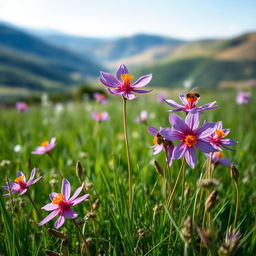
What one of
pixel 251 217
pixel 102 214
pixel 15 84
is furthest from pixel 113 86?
pixel 15 84

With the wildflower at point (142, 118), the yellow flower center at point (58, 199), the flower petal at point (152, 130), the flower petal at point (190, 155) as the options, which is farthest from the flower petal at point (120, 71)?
the wildflower at point (142, 118)

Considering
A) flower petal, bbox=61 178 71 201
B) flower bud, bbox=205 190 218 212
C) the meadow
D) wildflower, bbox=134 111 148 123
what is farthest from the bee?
wildflower, bbox=134 111 148 123

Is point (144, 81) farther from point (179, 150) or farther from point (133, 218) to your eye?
point (133, 218)

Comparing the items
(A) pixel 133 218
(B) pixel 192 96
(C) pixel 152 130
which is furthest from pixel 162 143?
(A) pixel 133 218

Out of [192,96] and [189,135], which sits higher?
[192,96]

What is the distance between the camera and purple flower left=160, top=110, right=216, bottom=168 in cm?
116

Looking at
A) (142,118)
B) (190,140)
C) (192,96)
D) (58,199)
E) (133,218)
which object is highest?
(192,96)

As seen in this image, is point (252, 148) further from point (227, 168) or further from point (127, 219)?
point (127, 219)

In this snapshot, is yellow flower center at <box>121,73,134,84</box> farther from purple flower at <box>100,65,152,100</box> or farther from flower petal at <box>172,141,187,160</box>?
flower petal at <box>172,141,187,160</box>

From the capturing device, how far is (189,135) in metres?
1.21

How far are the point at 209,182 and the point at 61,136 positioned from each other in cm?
304

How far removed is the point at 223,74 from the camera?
185250 millimetres

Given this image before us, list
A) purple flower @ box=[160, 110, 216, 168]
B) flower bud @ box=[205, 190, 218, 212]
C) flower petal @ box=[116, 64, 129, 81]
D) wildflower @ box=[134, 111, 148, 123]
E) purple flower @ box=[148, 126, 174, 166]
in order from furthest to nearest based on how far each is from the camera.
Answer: wildflower @ box=[134, 111, 148, 123]
flower petal @ box=[116, 64, 129, 81]
purple flower @ box=[148, 126, 174, 166]
purple flower @ box=[160, 110, 216, 168]
flower bud @ box=[205, 190, 218, 212]

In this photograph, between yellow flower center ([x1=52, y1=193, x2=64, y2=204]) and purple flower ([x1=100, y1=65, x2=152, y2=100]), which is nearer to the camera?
yellow flower center ([x1=52, y1=193, x2=64, y2=204])
